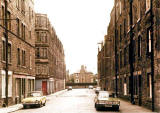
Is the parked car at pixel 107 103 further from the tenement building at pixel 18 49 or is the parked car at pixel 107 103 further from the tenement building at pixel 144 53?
the tenement building at pixel 18 49

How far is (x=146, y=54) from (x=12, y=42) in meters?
13.4

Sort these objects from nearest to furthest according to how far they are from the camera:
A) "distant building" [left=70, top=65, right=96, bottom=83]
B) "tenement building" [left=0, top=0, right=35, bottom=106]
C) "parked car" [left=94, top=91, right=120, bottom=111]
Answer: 1. "parked car" [left=94, top=91, right=120, bottom=111]
2. "tenement building" [left=0, top=0, right=35, bottom=106]
3. "distant building" [left=70, top=65, right=96, bottom=83]

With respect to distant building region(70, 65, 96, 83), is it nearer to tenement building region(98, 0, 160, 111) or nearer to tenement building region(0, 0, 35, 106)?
tenement building region(0, 0, 35, 106)

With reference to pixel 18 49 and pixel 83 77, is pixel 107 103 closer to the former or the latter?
pixel 18 49

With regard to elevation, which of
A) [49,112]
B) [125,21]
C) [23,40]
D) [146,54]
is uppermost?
[125,21]

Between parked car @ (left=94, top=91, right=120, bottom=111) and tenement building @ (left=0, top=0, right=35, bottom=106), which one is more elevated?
tenement building @ (left=0, top=0, right=35, bottom=106)

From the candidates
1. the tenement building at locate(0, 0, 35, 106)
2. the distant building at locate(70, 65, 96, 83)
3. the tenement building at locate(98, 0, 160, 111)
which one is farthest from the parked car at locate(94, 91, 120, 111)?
the distant building at locate(70, 65, 96, 83)

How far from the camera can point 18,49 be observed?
33.2m

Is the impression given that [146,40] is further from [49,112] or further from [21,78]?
[21,78]

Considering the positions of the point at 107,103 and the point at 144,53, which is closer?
the point at 107,103

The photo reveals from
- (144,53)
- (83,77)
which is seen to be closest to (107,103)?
(144,53)

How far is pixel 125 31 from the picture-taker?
35.2 metres

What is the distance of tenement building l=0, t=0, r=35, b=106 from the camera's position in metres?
26.9

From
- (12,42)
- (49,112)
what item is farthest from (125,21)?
(49,112)
